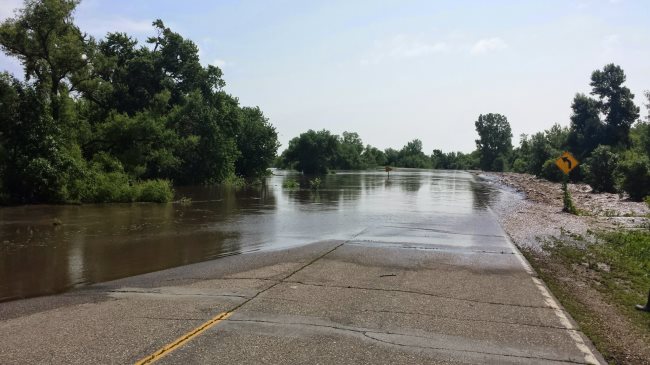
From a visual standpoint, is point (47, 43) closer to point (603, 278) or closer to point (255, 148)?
point (603, 278)

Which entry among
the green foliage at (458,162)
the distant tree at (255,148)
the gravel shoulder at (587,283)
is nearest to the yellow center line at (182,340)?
the gravel shoulder at (587,283)

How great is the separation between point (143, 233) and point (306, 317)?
11.8 metres

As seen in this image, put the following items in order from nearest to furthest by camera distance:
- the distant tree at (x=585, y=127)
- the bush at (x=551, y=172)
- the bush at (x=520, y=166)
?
the distant tree at (x=585, y=127), the bush at (x=551, y=172), the bush at (x=520, y=166)

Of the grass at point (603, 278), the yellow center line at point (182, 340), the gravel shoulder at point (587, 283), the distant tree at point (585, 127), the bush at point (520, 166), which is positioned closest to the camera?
the yellow center line at point (182, 340)

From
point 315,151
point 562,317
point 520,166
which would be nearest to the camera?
point 562,317

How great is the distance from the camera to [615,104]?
231ft

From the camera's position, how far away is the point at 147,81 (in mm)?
44781

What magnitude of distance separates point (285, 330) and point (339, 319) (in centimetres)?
88

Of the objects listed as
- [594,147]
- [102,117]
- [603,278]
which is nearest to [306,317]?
[603,278]

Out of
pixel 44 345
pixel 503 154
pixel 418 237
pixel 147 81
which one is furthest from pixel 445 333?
pixel 503 154

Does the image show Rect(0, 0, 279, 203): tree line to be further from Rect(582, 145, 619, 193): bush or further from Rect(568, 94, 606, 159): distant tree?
Rect(568, 94, 606, 159): distant tree

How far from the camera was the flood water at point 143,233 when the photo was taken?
10875mm

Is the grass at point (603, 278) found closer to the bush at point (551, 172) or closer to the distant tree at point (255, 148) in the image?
the distant tree at point (255, 148)

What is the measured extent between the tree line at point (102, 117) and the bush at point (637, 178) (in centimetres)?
3130
